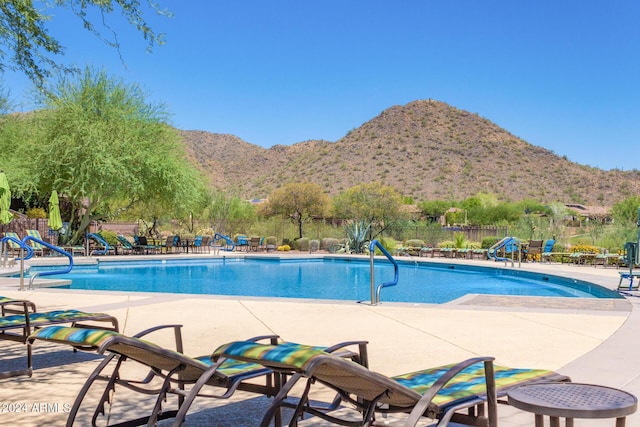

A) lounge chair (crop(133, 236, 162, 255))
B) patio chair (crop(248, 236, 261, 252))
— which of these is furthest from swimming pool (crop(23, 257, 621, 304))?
patio chair (crop(248, 236, 261, 252))

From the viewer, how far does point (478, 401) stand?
3107mm

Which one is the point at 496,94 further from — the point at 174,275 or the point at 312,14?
the point at 174,275

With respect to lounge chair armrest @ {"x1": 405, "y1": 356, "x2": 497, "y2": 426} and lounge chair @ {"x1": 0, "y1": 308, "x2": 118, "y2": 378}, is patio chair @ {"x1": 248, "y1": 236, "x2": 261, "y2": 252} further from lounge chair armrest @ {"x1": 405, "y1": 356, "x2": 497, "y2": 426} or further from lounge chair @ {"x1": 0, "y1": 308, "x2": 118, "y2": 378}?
lounge chair armrest @ {"x1": 405, "y1": 356, "x2": 497, "y2": 426}

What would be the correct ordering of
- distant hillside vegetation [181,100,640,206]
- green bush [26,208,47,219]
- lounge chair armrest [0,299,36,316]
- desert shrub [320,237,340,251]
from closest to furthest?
lounge chair armrest [0,299,36,316] < green bush [26,208,47,219] < desert shrub [320,237,340,251] < distant hillside vegetation [181,100,640,206]

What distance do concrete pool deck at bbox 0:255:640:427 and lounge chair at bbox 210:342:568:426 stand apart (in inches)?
26.8

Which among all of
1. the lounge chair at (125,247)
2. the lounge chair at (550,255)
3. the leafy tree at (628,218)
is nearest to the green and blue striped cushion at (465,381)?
the lounge chair at (550,255)

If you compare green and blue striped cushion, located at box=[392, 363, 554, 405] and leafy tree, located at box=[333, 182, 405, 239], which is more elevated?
leafy tree, located at box=[333, 182, 405, 239]

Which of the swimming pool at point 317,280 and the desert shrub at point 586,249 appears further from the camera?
the desert shrub at point 586,249

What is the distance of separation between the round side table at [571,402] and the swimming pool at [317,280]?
31.9 feet

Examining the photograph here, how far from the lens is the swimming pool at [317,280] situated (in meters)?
14.7

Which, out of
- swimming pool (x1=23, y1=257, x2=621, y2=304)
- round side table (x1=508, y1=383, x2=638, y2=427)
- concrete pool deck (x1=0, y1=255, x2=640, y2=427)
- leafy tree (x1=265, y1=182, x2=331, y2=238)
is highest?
leafy tree (x1=265, y1=182, x2=331, y2=238)

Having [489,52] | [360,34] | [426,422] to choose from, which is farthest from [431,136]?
[426,422]

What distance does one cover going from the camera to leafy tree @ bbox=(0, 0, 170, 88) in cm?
724

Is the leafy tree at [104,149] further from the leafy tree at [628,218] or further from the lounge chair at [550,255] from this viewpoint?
the leafy tree at [628,218]
